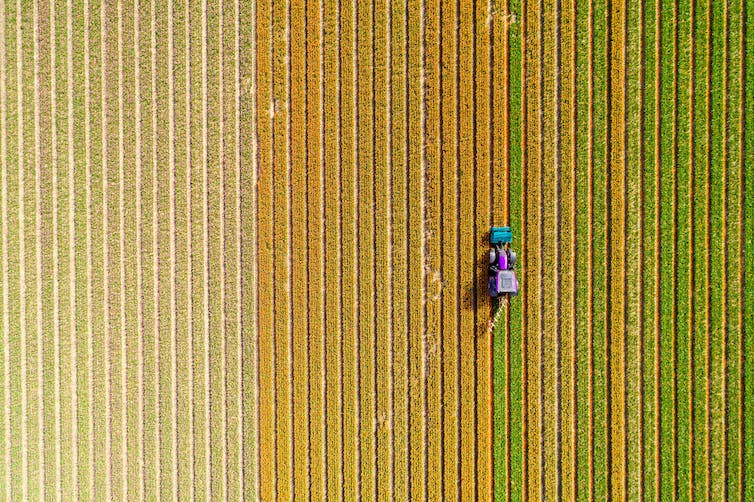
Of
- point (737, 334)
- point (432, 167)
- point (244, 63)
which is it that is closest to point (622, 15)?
point (432, 167)

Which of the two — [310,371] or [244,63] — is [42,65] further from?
[310,371]

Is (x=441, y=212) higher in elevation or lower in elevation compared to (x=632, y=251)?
higher

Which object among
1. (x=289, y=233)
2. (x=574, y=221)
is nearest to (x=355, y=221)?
(x=289, y=233)

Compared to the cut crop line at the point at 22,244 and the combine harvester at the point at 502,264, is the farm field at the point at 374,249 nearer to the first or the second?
the cut crop line at the point at 22,244

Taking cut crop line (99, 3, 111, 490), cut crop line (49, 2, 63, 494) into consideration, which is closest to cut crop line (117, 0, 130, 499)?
cut crop line (99, 3, 111, 490)

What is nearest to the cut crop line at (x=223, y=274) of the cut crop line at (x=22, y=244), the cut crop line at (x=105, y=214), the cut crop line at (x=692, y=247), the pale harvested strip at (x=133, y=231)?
the pale harvested strip at (x=133, y=231)

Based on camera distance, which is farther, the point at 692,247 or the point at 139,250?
the point at 139,250

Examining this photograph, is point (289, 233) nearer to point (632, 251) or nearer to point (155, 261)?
point (155, 261)
